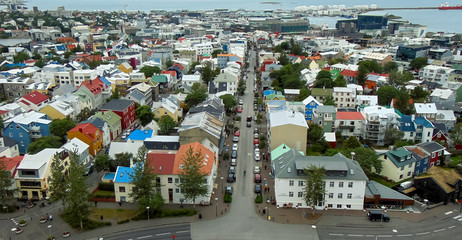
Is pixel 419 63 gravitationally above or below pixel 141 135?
above

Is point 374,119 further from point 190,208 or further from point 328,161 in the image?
point 190,208

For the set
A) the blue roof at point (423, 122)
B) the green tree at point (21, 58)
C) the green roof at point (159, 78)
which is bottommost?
the blue roof at point (423, 122)

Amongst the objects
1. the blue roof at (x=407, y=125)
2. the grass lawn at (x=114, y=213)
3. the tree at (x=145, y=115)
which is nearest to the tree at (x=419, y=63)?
the blue roof at (x=407, y=125)

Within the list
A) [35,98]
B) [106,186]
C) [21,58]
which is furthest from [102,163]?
[21,58]

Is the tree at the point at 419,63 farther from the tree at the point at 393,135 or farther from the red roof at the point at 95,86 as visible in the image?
the red roof at the point at 95,86

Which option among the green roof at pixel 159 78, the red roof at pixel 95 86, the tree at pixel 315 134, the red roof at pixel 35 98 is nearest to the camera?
the tree at pixel 315 134

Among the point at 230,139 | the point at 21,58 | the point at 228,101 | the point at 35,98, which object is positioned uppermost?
the point at 21,58

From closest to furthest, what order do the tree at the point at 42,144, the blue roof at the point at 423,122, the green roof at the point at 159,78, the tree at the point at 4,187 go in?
the tree at the point at 4,187 → the tree at the point at 42,144 → the blue roof at the point at 423,122 → the green roof at the point at 159,78

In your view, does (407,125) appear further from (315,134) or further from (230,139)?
(230,139)
